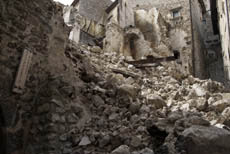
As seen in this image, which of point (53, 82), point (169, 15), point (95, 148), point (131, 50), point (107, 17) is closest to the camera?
point (95, 148)

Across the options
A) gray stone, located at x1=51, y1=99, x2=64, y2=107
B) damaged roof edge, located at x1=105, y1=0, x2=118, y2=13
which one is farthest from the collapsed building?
gray stone, located at x1=51, y1=99, x2=64, y2=107

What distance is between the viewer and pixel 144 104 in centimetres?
525

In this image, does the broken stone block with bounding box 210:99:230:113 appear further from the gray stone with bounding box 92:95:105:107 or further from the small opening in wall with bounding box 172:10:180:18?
the small opening in wall with bounding box 172:10:180:18

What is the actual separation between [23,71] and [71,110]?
1.23m

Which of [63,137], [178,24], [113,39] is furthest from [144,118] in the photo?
[178,24]

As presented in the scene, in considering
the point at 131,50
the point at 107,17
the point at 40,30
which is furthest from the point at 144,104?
the point at 107,17

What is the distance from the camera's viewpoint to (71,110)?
4367 millimetres

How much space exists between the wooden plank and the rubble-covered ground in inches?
2.8

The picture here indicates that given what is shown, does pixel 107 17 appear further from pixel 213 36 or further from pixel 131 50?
pixel 213 36

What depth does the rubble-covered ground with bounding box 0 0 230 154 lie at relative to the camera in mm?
3477

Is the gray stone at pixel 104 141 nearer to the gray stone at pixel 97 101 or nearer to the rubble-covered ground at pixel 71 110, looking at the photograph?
the rubble-covered ground at pixel 71 110

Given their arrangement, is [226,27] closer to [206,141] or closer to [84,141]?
[206,141]

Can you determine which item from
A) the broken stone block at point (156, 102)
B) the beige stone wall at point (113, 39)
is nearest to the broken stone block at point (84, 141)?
the broken stone block at point (156, 102)

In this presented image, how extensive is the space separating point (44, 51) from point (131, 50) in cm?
1140
